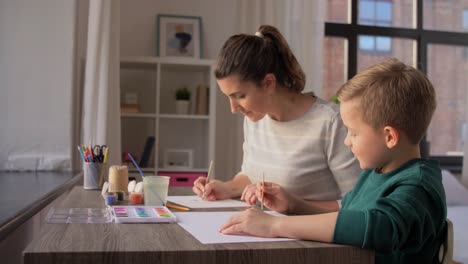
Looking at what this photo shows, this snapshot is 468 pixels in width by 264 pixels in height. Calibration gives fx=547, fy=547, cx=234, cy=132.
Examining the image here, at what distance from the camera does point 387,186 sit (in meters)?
0.95

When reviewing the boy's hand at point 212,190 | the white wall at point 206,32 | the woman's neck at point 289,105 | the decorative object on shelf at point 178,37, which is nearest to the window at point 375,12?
the white wall at point 206,32

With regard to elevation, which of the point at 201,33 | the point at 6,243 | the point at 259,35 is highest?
the point at 201,33

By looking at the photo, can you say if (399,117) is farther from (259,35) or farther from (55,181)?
(55,181)

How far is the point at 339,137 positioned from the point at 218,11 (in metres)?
2.37

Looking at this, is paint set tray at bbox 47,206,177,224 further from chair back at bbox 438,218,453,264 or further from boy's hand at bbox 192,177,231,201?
chair back at bbox 438,218,453,264

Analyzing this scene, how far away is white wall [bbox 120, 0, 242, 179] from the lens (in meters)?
3.58

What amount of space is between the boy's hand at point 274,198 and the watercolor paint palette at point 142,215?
0.22 metres

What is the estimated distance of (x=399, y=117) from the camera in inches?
38.3

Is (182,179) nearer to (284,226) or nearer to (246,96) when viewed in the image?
(246,96)

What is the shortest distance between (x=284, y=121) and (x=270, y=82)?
14cm

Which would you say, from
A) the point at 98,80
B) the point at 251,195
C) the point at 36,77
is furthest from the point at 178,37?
the point at 251,195

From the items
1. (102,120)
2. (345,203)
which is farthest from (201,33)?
(345,203)

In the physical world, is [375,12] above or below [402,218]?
above

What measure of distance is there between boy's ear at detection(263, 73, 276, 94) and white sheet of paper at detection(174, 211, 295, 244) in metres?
0.53
